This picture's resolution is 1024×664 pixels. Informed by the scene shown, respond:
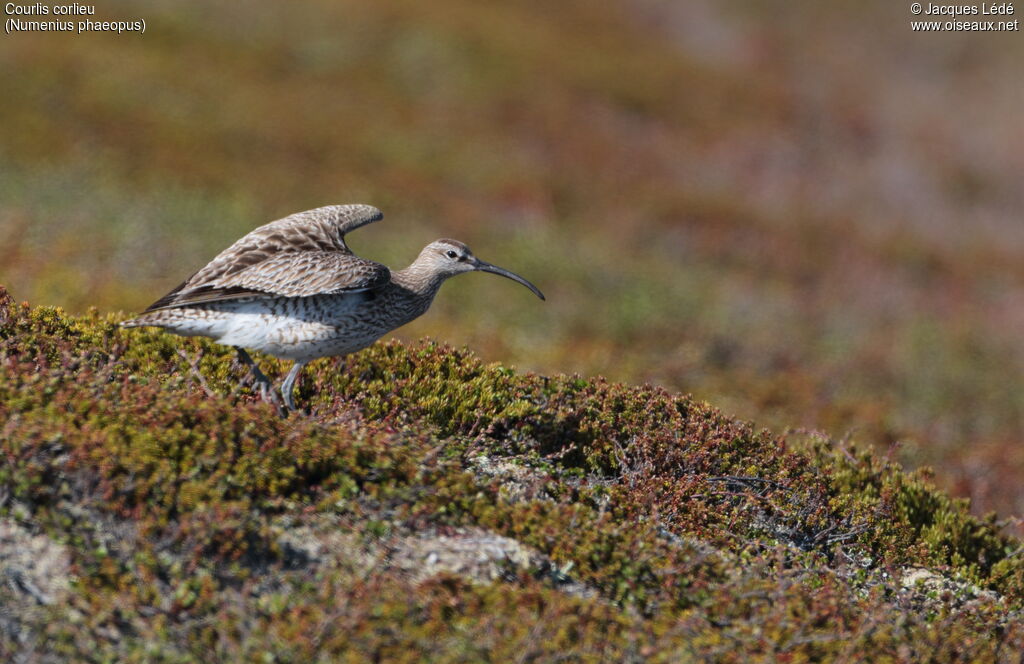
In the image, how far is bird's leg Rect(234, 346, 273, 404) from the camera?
926 centimetres

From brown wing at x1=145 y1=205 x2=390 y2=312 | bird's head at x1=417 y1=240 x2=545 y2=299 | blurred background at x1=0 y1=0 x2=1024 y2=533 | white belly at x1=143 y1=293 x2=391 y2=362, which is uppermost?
blurred background at x1=0 y1=0 x2=1024 y2=533

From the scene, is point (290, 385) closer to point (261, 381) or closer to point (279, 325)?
point (261, 381)

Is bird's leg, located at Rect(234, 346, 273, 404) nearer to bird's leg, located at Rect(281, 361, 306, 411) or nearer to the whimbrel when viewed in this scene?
the whimbrel

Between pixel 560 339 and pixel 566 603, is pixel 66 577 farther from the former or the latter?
pixel 560 339

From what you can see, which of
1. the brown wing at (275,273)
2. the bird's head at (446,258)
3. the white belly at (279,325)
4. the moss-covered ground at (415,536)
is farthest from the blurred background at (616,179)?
the white belly at (279,325)

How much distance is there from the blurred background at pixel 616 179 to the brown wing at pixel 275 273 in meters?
6.68

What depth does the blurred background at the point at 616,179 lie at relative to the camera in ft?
63.6

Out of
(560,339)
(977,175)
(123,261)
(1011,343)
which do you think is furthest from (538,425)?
(977,175)

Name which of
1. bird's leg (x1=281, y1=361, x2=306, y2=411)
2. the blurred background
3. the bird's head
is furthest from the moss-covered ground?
the blurred background

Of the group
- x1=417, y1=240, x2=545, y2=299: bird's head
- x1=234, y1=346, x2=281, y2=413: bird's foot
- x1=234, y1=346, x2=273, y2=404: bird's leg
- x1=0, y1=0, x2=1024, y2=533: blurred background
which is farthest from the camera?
x1=0, y1=0, x2=1024, y2=533: blurred background

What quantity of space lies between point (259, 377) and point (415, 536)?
2.71 metres

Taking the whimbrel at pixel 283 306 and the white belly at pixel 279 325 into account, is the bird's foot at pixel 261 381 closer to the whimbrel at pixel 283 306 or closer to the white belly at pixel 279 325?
the whimbrel at pixel 283 306

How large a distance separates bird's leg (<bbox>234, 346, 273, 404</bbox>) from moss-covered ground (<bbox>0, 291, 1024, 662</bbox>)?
168 mm

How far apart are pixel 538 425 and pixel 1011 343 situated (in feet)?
58.5
